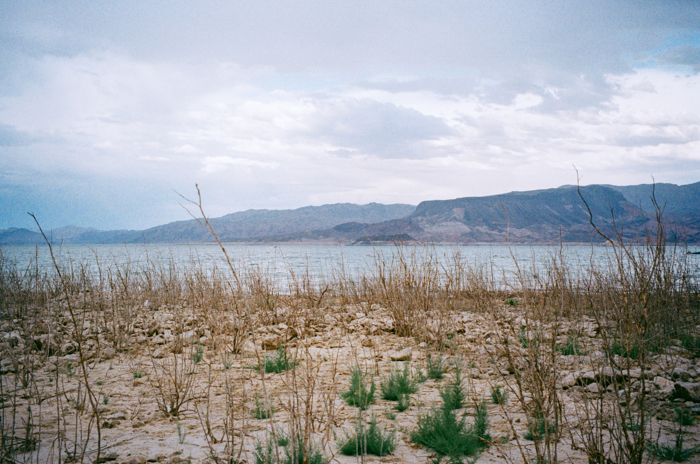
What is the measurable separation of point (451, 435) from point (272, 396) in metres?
1.73

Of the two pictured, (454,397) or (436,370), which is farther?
(436,370)

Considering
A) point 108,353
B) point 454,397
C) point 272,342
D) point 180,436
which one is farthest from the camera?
point 272,342

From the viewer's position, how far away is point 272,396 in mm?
3561

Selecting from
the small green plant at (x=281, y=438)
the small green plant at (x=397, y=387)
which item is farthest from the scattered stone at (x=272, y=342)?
the small green plant at (x=281, y=438)

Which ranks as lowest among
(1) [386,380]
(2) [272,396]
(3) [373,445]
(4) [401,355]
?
(4) [401,355]

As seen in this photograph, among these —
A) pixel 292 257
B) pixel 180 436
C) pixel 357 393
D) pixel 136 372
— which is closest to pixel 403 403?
pixel 357 393

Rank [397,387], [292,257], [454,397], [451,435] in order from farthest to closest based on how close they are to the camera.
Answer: [292,257], [397,387], [454,397], [451,435]

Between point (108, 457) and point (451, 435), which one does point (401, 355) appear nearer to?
point (451, 435)

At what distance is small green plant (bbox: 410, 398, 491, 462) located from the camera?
2.79 meters

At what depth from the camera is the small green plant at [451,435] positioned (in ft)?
9.16

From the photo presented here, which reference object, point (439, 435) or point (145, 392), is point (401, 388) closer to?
point (439, 435)

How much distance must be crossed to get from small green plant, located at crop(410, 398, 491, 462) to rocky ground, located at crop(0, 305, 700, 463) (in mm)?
84

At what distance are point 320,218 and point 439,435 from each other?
552 feet

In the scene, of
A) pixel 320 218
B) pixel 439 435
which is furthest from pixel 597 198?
pixel 439 435
